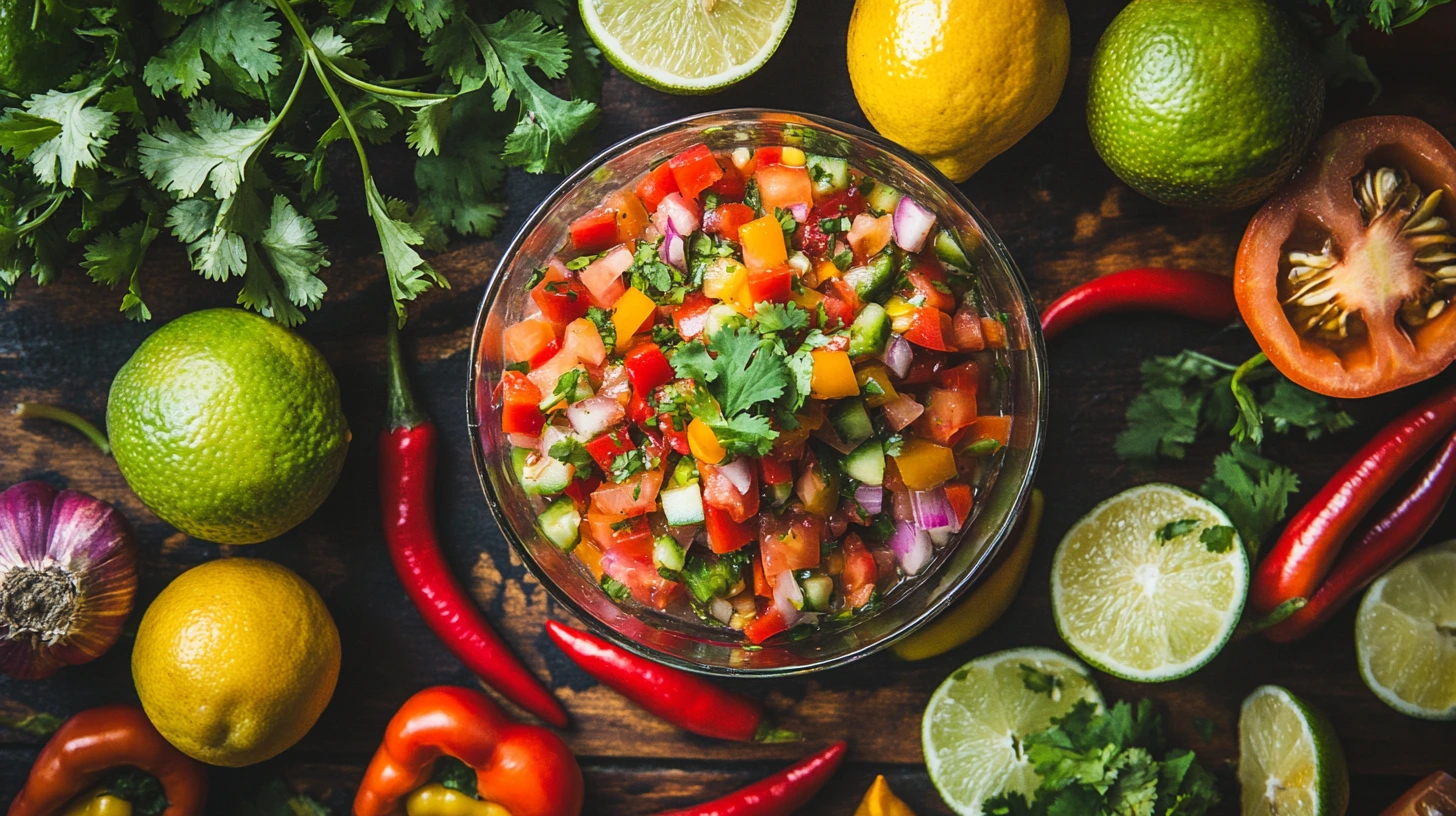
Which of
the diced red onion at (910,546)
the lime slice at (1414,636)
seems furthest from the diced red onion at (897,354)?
the lime slice at (1414,636)

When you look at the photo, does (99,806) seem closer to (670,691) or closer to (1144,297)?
(670,691)

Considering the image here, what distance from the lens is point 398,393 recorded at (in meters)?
2.39

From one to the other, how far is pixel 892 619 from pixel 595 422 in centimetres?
81

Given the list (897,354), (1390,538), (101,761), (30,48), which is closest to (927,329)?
(897,354)

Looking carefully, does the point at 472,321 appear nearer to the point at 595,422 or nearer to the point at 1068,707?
the point at 595,422

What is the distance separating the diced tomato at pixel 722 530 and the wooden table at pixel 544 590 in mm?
780

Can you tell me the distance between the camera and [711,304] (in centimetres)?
→ 192

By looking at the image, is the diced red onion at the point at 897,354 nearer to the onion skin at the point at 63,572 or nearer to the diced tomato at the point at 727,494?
the diced tomato at the point at 727,494

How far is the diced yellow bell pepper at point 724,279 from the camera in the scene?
1.88 m

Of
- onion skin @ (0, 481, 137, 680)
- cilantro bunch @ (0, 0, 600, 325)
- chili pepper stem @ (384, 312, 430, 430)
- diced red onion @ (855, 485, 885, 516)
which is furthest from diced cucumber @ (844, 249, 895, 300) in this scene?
onion skin @ (0, 481, 137, 680)

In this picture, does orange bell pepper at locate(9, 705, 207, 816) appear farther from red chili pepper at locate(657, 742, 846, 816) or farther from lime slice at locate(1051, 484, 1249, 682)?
lime slice at locate(1051, 484, 1249, 682)

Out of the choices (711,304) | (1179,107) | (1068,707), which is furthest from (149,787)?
(1179,107)

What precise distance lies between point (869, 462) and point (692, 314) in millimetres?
456

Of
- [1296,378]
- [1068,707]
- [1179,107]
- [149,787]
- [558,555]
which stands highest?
[1179,107]
